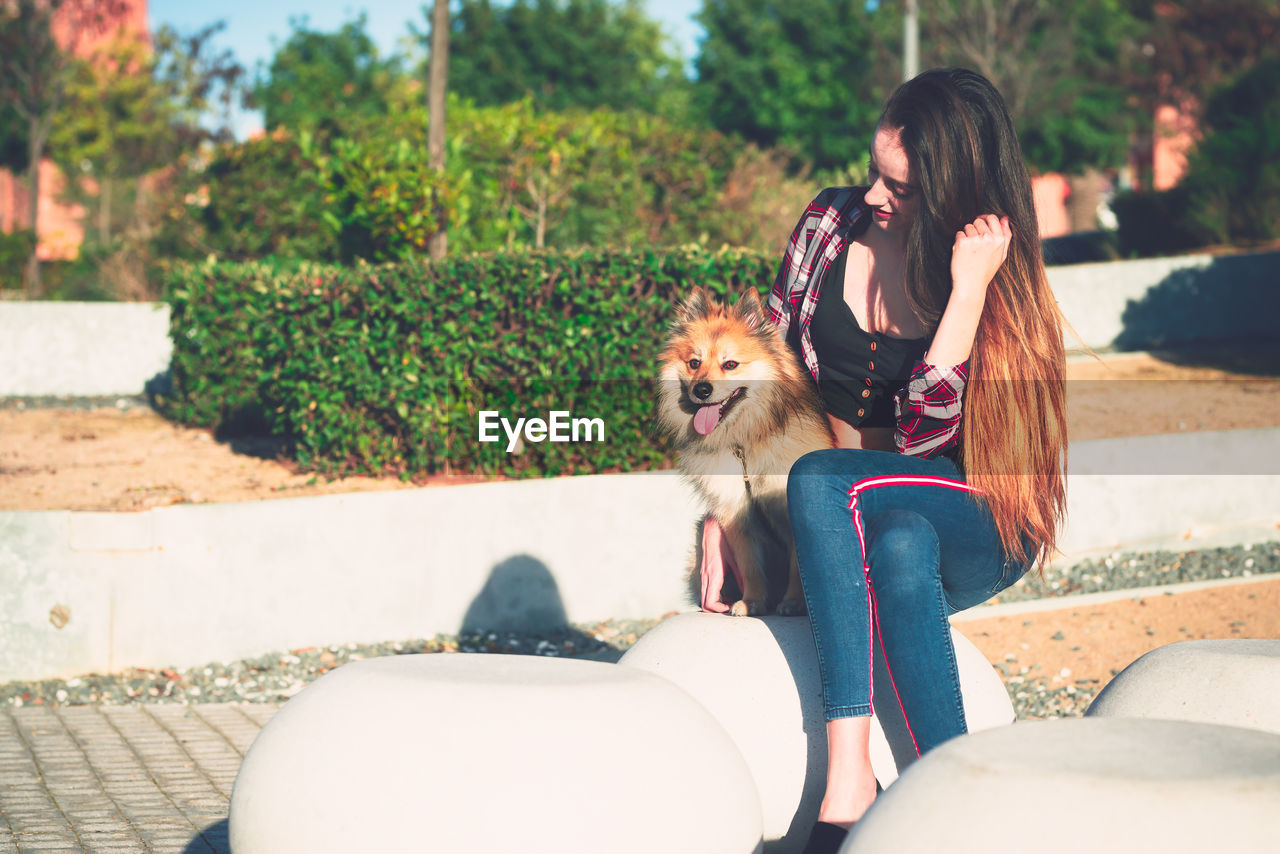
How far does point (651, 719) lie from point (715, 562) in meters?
1.44

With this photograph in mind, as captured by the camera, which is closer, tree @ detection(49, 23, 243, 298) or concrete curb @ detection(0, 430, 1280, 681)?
concrete curb @ detection(0, 430, 1280, 681)

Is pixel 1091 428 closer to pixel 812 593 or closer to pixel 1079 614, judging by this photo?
pixel 1079 614

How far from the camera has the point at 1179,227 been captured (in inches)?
787

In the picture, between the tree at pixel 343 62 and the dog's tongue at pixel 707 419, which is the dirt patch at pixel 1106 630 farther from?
the tree at pixel 343 62

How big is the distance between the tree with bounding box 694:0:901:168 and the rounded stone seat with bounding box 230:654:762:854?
33.2 m

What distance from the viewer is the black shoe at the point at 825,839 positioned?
3049 millimetres

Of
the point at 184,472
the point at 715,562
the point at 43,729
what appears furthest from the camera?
the point at 184,472

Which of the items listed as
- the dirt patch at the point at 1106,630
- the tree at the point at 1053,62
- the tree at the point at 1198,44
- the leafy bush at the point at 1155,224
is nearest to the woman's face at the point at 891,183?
the dirt patch at the point at 1106,630

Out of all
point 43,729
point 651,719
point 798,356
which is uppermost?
point 798,356

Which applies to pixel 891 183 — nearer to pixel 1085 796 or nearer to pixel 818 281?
pixel 818 281

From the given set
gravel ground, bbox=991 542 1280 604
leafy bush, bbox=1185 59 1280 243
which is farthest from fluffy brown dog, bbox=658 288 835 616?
leafy bush, bbox=1185 59 1280 243

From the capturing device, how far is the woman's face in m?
3.56

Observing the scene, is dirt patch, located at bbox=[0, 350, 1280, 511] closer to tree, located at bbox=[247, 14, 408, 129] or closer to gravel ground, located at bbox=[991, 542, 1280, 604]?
gravel ground, located at bbox=[991, 542, 1280, 604]

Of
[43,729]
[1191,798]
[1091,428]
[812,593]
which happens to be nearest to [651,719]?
[812,593]
